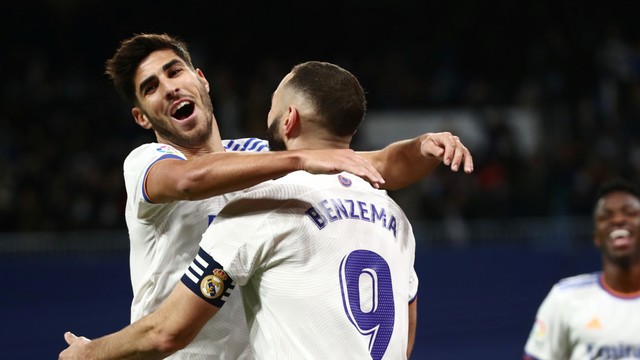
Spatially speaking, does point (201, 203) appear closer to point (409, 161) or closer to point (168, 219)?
point (168, 219)

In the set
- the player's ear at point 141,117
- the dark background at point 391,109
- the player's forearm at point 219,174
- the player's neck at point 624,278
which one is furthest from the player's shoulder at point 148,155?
the dark background at point 391,109

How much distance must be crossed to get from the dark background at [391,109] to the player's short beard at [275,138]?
19.7 feet

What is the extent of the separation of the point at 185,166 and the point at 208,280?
46cm

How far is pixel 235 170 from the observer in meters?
2.68

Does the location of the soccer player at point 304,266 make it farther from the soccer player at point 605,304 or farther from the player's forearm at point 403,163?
the soccer player at point 605,304

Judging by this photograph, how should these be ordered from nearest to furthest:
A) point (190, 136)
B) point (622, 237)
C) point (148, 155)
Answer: point (148, 155) → point (190, 136) → point (622, 237)

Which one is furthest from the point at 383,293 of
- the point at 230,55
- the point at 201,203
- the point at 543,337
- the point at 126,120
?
the point at 230,55

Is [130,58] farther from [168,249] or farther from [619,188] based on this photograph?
[619,188]

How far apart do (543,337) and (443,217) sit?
5.95 m

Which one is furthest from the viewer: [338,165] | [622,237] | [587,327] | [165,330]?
[622,237]

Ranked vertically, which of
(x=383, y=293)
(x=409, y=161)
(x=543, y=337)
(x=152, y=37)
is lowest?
(x=543, y=337)

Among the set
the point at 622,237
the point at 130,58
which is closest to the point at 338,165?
the point at 130,58

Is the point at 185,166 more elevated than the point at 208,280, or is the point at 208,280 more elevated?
the point at 185,166

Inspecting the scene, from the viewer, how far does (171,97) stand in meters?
3.51
